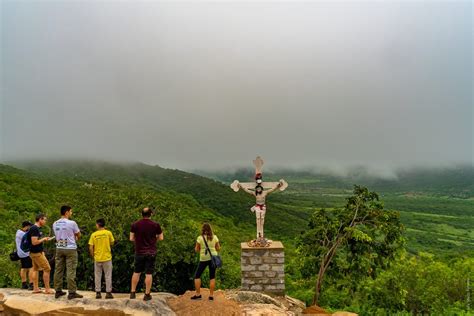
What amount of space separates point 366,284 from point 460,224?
142 meters

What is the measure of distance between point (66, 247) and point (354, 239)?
9.43 meters

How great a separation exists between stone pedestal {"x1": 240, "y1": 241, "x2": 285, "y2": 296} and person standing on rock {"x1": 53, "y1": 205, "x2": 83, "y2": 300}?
4878mm

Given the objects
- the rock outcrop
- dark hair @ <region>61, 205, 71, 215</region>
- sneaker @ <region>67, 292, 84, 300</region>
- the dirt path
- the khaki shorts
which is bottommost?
the dirt path

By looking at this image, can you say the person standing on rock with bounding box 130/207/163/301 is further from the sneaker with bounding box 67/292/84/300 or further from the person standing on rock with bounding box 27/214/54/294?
the person standing on rock with bounding box 27/214/54/294

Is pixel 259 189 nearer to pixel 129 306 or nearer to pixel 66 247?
pixel 129 306

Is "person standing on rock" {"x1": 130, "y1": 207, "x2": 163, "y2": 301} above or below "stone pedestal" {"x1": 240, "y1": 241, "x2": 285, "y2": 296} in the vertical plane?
above

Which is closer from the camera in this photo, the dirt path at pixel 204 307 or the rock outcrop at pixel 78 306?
the rock outcrop at pixel 78 306

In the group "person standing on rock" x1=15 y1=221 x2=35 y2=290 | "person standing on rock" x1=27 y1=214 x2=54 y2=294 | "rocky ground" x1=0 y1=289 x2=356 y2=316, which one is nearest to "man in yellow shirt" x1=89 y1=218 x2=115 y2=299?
"rocky ground" x1=0 y1=289 x2=356 y2=316

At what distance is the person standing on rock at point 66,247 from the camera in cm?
869

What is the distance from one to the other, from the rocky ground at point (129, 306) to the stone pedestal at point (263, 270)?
4.11 feet

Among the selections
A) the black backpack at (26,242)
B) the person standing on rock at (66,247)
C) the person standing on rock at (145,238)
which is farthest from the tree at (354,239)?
the black backpack at (26,242)

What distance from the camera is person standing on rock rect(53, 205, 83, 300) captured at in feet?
28.5

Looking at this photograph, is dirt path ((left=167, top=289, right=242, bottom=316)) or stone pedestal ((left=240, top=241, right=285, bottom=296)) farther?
stone pedestal ((left=240, top=241, right=285, bottom=296))

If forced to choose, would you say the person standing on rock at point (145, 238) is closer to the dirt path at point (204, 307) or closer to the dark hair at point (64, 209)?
the dirt path at point (204, 307)
